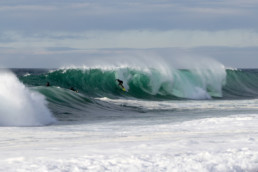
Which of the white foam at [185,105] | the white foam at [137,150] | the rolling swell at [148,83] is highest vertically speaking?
the rolling swell at [148,83]

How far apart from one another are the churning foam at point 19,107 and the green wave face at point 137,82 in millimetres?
13510

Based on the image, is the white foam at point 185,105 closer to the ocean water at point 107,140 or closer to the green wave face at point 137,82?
the ocean water at point 107,140

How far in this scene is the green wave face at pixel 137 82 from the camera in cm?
3284

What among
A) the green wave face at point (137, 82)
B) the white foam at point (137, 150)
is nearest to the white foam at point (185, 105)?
the green wave face at point (137, 82)

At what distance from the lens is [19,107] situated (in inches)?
595

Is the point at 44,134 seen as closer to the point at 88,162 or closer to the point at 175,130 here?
the point at 175,130

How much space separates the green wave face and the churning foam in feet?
44.3

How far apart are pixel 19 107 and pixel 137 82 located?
20.8 m

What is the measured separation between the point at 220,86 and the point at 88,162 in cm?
3281

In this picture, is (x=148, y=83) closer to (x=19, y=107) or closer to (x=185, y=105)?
(x=185, y=105)

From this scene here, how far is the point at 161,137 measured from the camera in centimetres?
949

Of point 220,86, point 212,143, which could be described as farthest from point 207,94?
point 212,143

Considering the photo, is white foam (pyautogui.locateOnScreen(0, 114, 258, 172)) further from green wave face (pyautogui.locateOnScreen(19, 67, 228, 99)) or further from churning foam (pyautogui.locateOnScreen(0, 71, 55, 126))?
green wave face (pyautogui.locateOnScreen(19, 67, 228, 99))

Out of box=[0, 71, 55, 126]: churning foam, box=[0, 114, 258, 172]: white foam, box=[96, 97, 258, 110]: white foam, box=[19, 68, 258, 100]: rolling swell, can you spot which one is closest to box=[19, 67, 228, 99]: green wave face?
box=[19, 68, 258, 100]: rolling swell
